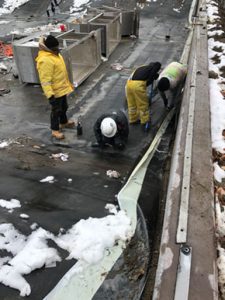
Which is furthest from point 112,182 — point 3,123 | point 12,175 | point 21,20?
point 21,20

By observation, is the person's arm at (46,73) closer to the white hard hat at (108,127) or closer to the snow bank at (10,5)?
the white hard hat at (108,127)

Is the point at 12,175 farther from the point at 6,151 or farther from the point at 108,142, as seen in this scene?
the point at 108,142

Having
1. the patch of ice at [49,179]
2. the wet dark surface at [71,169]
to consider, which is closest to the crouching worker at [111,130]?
the wet dark surface at [71,169]

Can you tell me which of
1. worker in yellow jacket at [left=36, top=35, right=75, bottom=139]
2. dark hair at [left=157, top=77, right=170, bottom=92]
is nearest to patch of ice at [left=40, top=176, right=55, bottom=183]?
worker in yellow jacket at [left=36, top=35, right=75, bottom=139]

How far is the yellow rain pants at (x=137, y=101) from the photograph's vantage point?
6.01m

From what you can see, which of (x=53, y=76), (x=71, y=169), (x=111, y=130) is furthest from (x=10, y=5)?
(x=71, y=169)

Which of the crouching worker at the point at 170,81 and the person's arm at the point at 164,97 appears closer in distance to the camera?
the crouching worker at the point at 170,81

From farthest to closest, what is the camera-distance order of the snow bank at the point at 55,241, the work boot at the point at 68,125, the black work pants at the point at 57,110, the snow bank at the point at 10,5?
1. the snow bank at the point at 10,5
2. the work boot at the point at 68,125
3. the black work pants at the point at 57,110
4. the snow bank at the point at 55,241

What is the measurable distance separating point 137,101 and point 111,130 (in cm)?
127

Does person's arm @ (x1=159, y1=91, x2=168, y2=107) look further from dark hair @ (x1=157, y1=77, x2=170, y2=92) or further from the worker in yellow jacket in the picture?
the worker in yellow jacket

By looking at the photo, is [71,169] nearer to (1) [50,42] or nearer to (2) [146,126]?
(2) [146,126]

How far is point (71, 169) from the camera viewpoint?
192 inches

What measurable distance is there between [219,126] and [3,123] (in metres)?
4.36

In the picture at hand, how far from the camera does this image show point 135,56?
11.0 meters
